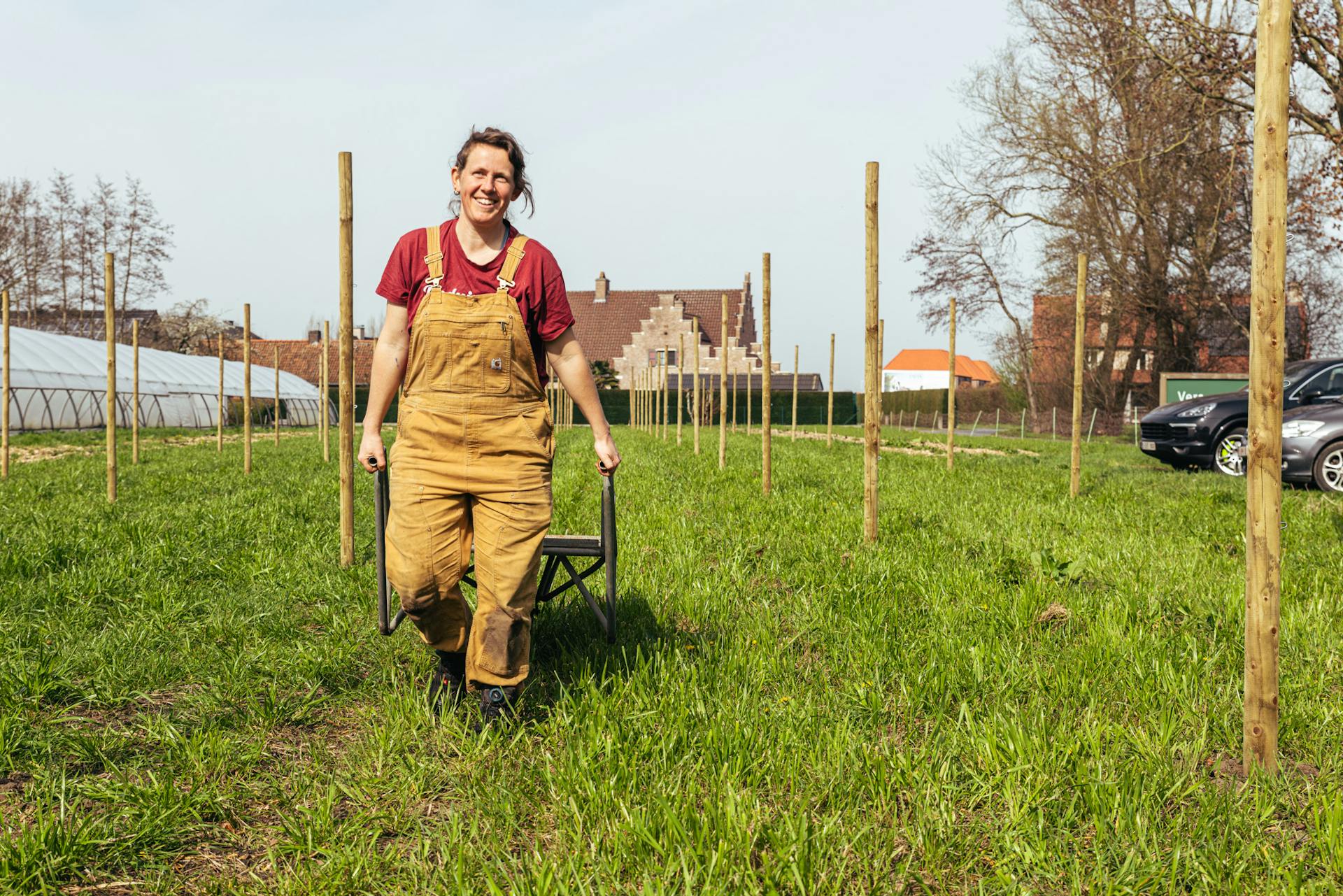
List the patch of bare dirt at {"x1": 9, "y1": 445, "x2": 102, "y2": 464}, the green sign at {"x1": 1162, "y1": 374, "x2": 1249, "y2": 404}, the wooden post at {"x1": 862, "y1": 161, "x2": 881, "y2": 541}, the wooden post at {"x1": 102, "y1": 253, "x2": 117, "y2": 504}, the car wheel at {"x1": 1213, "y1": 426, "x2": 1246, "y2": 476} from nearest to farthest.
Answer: the wooden post at {"x1": 862, "y1": 161, "x2": 881, "y2": 541} < the wooden post at {"x1": 102, "y1": 253, "x2": 117, "y2": 504} < the car wheel at {"x1": 1213, "y1": 426, "x2": 1246, "y2": 476} < the patch of bare dirt at {"x1": 9, "y1": 445, "x2": 102, "y2": 464} < the green sign at {"x1": 1162, "y1": 374, "x2": 1249, "y2": 404}

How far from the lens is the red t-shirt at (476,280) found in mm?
3189

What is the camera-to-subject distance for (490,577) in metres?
3.11

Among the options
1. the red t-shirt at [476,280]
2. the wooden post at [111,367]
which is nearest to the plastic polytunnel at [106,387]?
the wooden post at [111,367]

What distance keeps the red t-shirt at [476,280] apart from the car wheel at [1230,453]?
12.1 meters

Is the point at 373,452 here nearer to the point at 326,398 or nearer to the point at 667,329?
the point at 326,398

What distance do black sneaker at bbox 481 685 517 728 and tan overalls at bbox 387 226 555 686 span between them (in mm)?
32

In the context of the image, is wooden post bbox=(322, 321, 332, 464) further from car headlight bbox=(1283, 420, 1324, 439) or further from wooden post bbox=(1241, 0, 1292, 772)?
wooden post bbox=(1241, 0, 1292, 772)

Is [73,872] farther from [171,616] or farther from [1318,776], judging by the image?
[1318,776]

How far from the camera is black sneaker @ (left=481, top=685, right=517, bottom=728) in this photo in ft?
10.2

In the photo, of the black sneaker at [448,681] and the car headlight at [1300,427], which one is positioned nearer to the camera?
the black sneaker at [448,681]

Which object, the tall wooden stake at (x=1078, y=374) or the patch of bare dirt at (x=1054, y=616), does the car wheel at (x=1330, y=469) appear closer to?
the tall wooden stake at (x=1078, y=374)

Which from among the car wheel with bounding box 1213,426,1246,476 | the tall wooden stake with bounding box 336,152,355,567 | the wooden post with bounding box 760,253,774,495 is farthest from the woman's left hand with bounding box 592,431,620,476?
the car wheel with bounding box 1213,426,1246,476

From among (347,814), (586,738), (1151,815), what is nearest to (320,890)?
(347,814)

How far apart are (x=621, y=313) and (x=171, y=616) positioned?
6397 cm
